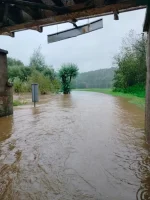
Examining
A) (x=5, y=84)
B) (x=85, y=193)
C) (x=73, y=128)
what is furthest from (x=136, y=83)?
(x=85, y=193)

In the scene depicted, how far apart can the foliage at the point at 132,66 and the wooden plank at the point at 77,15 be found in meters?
20.3

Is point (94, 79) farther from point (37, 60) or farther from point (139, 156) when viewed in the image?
point (139, 156)

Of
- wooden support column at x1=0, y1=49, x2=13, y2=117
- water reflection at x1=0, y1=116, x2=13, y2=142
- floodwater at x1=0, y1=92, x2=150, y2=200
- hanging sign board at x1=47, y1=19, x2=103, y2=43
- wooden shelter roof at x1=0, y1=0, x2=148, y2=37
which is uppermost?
wooden shelter roof at x1=0, y1=0, x2=148, y2=37

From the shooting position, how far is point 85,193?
3.23 metres

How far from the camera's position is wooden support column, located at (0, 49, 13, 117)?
10.3m

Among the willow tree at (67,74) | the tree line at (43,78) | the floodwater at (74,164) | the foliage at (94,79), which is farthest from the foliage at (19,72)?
the floodwater at (74,164)

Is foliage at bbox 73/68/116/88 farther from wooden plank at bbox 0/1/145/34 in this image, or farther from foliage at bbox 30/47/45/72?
wooden plank at bbox 0/1/145/34

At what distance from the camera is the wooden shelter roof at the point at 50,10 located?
4.16 m

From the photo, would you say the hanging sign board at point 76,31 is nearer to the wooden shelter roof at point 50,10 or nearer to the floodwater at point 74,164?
the wooden shelter roof at point 50,10

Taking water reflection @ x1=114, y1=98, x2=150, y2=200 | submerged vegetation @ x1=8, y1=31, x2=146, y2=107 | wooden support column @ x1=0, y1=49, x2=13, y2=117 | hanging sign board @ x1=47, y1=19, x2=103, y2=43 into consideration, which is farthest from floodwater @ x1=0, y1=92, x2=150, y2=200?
submerged vegetation @ x1=8, y1=31, x2=146, y2=107

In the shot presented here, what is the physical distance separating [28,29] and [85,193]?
135 inches

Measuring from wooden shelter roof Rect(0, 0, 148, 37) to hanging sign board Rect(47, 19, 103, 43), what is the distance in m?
0.51

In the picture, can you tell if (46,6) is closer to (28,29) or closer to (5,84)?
(28,29)

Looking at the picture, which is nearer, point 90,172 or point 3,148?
point 90,172
